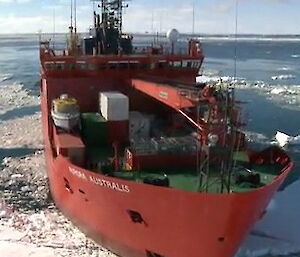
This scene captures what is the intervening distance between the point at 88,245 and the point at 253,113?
72.1ft

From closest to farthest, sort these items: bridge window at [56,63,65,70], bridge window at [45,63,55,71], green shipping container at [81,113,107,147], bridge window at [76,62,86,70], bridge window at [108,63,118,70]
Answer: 1. green shipping container at [81,113,107,147]
2. bridge window at [45,63,55,71]
3. bridge window at [56,63,65,70]
4. bridge window at [76,62,86,70]
5. bridge window at [108,63,118,70]

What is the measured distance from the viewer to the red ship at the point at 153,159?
11547 millimetres

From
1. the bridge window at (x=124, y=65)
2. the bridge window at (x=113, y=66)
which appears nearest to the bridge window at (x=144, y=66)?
the bridge window at (x=124, y=65)

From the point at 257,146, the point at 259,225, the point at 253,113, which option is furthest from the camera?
the point at 253,113

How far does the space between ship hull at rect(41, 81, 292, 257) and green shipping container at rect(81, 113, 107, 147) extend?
2.50 metres

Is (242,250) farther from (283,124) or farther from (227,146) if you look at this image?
(283,124)

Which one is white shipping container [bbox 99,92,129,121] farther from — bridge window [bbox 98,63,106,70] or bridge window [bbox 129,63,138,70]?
bridge window [bbox 129,63,138,70]

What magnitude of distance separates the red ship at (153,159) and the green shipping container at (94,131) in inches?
1.4

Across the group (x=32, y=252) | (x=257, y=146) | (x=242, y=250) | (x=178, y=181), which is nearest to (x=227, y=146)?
(x=178, y=181)

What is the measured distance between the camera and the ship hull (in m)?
11.2

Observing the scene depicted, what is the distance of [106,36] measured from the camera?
71.0ft

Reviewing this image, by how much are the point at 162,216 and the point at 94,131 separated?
19.3 feet

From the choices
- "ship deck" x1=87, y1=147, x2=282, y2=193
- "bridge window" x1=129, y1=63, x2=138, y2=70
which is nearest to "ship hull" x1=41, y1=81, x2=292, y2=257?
"ship deck" x1=87, y1=147, x2=282, y2=193

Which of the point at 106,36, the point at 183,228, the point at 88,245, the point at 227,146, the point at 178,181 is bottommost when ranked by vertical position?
the point at 88,245
